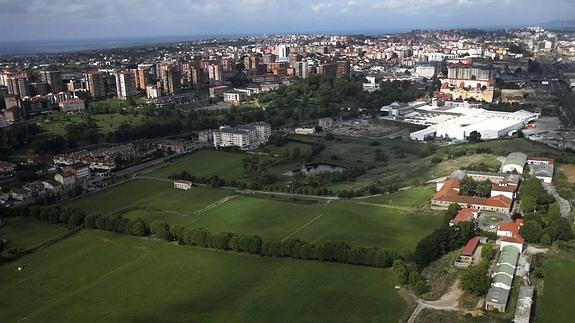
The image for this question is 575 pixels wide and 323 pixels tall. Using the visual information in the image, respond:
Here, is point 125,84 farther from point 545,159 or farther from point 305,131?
point 545,159

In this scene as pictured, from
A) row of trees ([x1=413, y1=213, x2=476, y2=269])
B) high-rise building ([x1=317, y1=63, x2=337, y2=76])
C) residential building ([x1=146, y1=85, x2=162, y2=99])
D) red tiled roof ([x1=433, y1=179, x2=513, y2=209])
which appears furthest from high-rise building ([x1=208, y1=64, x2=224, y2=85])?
row of trees ([x1=413, y1=213, x2=476, y2=269])

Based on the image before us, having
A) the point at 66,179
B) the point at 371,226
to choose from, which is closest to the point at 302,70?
the point at 66,179

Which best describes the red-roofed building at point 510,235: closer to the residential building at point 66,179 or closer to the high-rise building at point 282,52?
the residential building at point 66,179

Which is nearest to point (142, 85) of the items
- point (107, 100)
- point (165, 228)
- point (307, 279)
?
point (107, 100)

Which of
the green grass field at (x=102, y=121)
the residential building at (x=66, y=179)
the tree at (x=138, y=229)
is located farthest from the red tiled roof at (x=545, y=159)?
the green grass field at (x=102, y=121)

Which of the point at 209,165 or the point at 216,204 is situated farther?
the point at 209,165

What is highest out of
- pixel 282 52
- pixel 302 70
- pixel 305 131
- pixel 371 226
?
pixel 282 52

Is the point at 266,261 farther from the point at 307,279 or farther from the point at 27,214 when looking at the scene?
the point at 27,214
